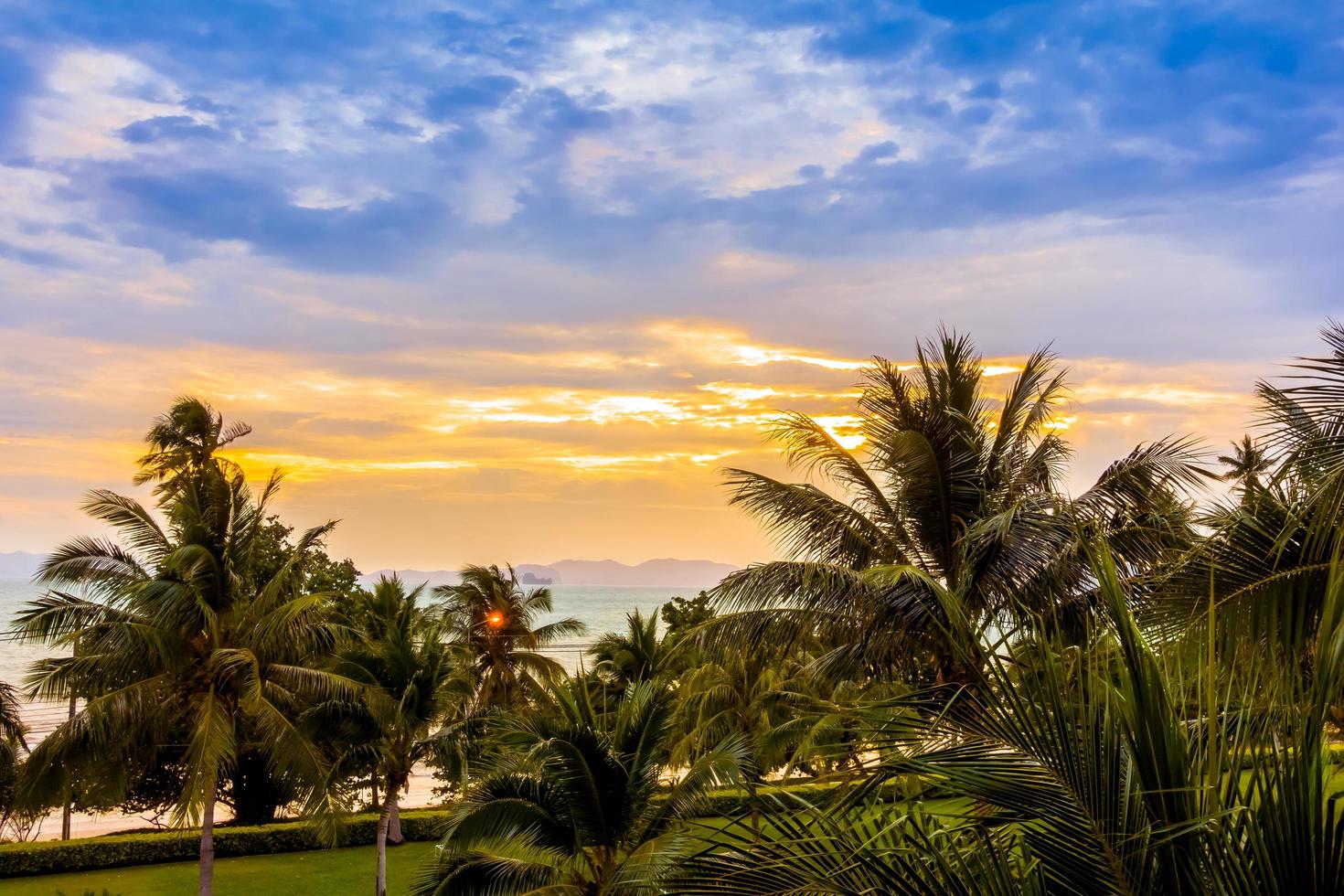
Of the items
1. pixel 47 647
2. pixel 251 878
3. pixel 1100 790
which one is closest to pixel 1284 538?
pixel 1100 790

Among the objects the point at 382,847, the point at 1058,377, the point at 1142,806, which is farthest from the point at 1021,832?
the point at 382,847

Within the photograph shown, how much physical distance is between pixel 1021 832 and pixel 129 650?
15.2 meters

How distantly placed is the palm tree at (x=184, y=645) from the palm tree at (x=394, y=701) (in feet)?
2.60

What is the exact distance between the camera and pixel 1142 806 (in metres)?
3.13

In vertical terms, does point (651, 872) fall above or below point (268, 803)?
above

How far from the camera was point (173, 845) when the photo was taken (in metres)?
21.4

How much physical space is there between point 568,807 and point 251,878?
41.9 ft

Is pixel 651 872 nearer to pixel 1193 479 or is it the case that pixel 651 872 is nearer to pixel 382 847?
pixel 1193 479

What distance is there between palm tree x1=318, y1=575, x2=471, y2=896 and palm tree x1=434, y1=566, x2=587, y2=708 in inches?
304

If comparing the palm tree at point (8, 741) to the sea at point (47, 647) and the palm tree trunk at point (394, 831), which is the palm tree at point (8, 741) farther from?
the palm tree trunk at point (394, 831)

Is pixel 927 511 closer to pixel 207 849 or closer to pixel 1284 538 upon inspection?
pixel 1284 538

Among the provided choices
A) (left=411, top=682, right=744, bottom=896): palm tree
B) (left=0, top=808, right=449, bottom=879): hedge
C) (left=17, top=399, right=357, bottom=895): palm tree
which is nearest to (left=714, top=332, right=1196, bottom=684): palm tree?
(left=411, top=682, right=744, bottom=896): palm tree

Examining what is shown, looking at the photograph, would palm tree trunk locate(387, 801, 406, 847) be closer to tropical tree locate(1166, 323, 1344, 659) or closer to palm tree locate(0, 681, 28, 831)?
palm tree locate(0, 681, 28, 831)

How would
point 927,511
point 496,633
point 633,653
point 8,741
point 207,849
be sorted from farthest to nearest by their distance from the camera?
point 496,633 < point 633,653 < point 8,741 < point 207,849 < point 927,511
